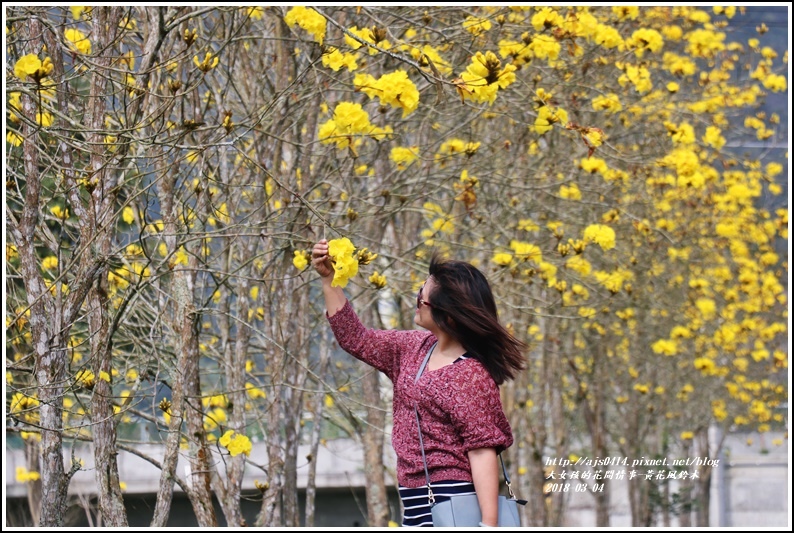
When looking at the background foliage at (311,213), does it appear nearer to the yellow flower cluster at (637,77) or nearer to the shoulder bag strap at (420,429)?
the yellow flower cluster at (637,77)

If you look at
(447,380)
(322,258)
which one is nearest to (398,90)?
(322,258)

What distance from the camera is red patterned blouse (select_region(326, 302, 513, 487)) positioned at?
10.3 ft

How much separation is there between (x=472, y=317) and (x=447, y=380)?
8.1 inches

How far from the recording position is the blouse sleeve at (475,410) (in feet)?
10.2

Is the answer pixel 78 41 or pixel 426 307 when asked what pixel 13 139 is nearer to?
pixel 78 41

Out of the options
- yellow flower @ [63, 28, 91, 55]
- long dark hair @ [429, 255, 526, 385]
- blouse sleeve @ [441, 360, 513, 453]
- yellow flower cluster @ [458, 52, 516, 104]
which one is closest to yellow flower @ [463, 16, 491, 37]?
yellow flower cluster @ [458, 52, 516, 104]

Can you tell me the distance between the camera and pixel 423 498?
3.15 m

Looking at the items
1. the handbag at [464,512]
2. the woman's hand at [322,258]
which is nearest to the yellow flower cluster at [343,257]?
the woman's hand at [322,258]

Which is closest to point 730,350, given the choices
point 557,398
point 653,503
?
point 557,398

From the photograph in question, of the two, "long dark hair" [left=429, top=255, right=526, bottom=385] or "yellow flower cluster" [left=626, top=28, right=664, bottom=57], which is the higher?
"yellow flower cluster" [left=626, top=28, right=664, bottom=57]

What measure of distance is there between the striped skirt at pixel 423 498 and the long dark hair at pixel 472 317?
0.37 m

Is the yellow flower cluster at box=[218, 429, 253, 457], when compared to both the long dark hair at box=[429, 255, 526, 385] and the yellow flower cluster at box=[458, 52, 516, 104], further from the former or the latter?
the yellow flower cluster at box=[458, 52, 516, 104]

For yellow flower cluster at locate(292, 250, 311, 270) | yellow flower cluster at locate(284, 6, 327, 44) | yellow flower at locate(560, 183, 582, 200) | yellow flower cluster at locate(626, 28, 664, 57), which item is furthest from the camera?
yellow flower at locate(560, 183, 582, 200)

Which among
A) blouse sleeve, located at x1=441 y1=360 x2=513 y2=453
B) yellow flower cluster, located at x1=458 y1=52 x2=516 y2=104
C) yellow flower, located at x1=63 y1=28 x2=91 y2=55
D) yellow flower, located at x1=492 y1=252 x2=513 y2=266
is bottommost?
blouse sleeve, located at x1=441 y1=360 x2=513 y2=453
